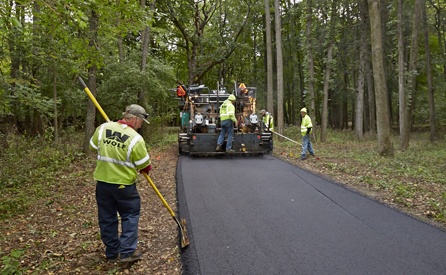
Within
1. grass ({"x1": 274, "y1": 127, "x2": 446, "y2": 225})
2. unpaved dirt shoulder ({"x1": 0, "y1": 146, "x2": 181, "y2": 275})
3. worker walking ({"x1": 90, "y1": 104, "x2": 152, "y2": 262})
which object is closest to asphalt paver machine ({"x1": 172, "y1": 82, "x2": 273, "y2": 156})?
grass ({"x1": 274, "y1": 127, "x2": 446, "y2": 225})

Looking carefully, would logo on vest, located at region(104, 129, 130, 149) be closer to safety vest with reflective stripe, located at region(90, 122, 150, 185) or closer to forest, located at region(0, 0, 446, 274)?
safety vest with reflective stripe, located at region(90, 122, 150, 185)

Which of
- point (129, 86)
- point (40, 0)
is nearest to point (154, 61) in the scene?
point (129, 86)

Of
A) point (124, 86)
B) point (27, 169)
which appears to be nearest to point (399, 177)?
point (27, 169)

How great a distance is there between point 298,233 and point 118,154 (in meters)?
Answer: 2.60

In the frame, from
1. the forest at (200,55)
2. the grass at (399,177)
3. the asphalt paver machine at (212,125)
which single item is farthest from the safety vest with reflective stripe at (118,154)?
the asphalt paver machine at (212,125)

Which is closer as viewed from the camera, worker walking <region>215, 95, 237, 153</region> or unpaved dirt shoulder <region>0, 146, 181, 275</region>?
unpaved dirt shoulder <region>0, 146, 181, 275</region>

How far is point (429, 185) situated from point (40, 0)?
822cm

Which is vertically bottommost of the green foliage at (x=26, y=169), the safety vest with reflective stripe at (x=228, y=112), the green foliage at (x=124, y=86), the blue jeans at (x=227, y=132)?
the green foliage at (x=26, y=169)

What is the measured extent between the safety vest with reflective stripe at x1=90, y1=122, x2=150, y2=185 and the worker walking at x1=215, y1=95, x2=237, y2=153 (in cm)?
762

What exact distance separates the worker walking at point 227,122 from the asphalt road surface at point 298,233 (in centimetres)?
401

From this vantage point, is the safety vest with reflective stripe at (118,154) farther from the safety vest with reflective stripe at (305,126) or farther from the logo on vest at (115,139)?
the safety vest with reflective stripe at (305,126)

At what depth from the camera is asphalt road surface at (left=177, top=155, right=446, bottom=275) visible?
3.67 m

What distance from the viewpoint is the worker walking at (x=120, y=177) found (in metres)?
3.73

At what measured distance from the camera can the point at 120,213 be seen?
385 centimetres
